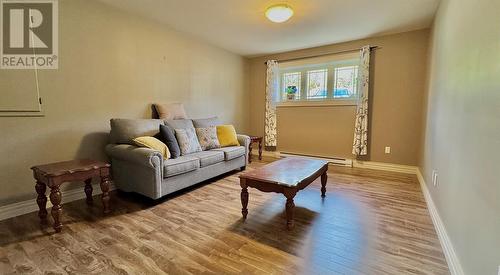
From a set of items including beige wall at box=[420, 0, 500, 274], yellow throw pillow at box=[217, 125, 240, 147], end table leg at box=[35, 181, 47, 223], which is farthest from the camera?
yellow throw pillow at box=[217, 125, 240, 147]

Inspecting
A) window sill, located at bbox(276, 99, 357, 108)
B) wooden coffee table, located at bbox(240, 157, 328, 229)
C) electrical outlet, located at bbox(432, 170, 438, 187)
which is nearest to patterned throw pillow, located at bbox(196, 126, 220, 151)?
wooden coffee table, located at bbox(240, 157, 328, 229)

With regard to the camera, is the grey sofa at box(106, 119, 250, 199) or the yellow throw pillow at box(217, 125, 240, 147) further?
the yellow throw pillow at box(217, 125, 240, 147)

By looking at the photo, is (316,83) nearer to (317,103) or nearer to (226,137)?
(317,103)

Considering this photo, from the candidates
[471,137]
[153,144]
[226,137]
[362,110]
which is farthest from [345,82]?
[153,144]

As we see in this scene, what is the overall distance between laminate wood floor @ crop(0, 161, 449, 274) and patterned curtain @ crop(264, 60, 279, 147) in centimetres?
257

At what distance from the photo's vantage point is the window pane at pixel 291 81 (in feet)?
16.6

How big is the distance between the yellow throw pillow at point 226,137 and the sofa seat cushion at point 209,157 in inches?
18.2

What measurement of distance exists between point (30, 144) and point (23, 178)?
350mm

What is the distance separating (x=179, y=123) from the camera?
3.52 meters

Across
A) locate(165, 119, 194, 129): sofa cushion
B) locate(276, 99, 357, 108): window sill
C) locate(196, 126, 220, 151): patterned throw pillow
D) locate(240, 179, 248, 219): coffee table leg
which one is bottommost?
locate(240, 179, 248, 219): coffee table leg

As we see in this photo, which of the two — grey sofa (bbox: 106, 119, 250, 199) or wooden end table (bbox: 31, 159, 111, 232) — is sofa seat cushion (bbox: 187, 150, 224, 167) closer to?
grey sofa (bbox: 106, 119, 250, 199)

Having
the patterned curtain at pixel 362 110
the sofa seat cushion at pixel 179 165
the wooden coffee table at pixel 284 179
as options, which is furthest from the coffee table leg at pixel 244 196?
the patterned curtain at pixel 362 110

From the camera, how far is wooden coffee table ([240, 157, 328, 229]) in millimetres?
2016

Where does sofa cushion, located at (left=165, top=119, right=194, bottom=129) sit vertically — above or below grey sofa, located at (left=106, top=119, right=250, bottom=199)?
above
